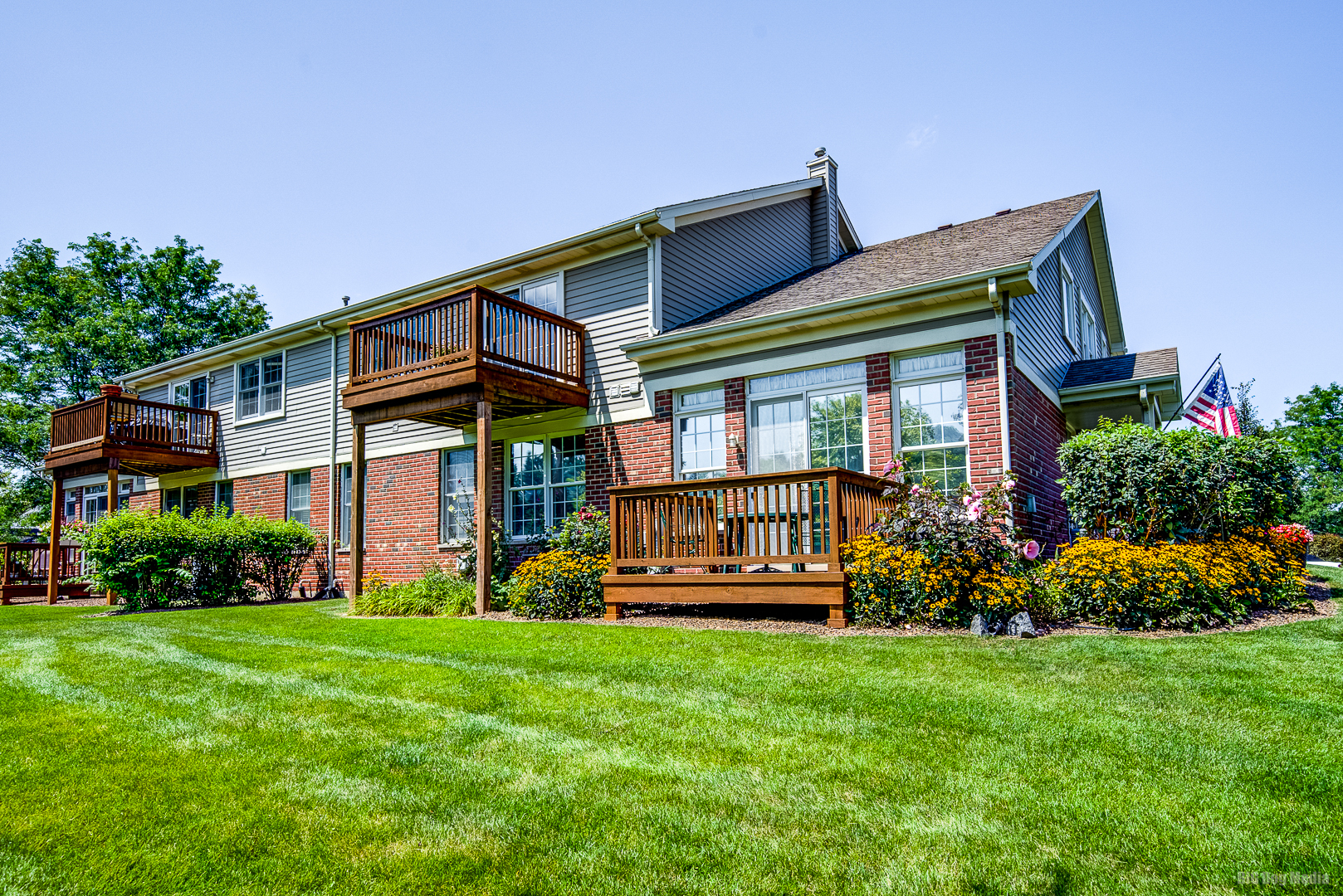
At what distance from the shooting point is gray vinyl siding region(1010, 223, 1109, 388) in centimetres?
1011

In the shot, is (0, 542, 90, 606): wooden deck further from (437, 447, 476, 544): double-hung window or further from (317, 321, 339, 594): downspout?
(437, 447, 476, 544): double-hung window

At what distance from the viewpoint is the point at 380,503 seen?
1480 cm

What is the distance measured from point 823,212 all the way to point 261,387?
12065 millimetres

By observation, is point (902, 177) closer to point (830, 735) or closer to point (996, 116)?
point (996, 116)

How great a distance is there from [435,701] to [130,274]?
3261cm

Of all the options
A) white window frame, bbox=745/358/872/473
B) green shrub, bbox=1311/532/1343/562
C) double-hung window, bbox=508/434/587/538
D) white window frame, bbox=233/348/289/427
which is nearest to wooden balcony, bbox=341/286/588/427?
double-hung window, bbox=508/434/587/538

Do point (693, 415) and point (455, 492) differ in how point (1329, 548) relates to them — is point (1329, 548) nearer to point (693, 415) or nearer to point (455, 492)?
point (693, 415)

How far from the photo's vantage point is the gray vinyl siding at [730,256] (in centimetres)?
1230

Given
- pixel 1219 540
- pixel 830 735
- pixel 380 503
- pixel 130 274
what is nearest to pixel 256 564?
pixel 380 503

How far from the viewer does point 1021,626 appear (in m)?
6.80

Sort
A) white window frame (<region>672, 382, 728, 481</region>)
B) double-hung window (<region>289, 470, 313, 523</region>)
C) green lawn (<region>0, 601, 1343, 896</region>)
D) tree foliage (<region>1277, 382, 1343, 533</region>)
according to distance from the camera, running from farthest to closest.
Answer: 1. tree foliage (<region>1277, 382, 1343, 533</region>)
2. double-hung window (<region>289, 470, 313, 523</region>)
3. white window frame (<region>672, 382, 728, 481</region>)
4. green lawn (<region>0, 601, 1343, 896</region>)

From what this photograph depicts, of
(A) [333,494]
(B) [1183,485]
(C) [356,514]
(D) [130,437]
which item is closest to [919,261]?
(B) [1183,485]

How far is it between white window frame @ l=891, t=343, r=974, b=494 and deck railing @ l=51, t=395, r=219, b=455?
49.7 feet

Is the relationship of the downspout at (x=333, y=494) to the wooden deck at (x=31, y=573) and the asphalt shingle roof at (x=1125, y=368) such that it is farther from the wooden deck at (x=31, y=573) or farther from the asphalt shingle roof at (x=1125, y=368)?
the asphalt shingle roof at (x=1125, y=368)
